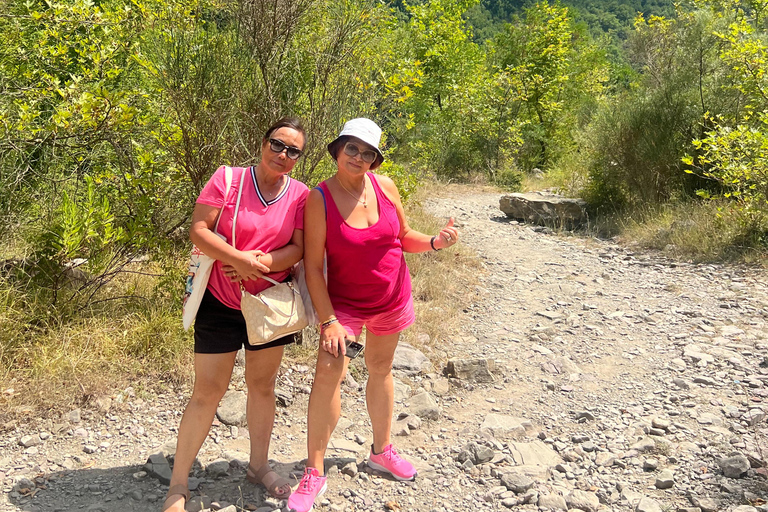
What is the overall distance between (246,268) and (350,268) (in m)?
0.50

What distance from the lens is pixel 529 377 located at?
200 inches

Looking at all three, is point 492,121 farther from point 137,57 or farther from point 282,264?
point 282,264

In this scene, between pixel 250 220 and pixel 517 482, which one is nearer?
pixel 250 220

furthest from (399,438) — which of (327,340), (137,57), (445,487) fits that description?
(137,57)

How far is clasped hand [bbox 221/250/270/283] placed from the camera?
106 inches

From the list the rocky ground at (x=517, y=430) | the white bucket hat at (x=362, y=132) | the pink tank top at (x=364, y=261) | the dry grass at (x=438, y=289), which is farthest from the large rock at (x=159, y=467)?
the dry grass at (x=438, y=289)

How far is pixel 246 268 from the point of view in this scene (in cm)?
271

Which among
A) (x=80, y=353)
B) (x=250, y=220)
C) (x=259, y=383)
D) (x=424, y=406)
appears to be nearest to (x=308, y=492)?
(x=259, y=383)

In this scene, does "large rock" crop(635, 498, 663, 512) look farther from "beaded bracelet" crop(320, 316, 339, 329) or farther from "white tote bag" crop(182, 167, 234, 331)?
"white tote bag" crop(182, 167, 234, 331)

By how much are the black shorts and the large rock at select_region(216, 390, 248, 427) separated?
119cm

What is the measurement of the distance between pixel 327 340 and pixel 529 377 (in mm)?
2716

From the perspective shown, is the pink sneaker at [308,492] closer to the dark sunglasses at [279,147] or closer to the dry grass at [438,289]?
the dark sunglasses at [279,147]

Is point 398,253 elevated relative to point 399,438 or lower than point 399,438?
elevated

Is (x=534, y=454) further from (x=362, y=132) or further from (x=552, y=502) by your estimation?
(x=362, y=132)
